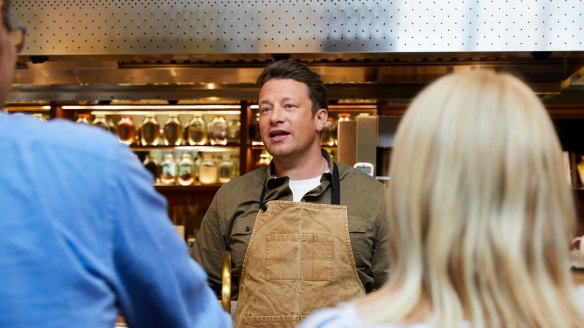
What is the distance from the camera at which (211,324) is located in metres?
1.09

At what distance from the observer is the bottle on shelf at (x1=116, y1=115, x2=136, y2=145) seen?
6.32 m

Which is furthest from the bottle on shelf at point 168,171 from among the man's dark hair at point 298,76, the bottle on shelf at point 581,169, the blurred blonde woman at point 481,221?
the blurred blonde woman at point 481,221

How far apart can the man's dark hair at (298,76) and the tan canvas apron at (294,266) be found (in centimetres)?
39

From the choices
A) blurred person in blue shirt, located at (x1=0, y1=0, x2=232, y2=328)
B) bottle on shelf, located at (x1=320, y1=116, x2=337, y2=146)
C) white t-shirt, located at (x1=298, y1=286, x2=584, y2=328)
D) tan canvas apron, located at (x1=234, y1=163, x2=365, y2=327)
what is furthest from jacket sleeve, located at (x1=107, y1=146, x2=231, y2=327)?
bottle on shelf, located at (x1=320, y1=116, x2=337, y2=146)

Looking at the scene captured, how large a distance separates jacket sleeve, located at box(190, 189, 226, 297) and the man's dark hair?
43cm

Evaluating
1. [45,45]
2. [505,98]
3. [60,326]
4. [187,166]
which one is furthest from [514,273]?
[187,166]

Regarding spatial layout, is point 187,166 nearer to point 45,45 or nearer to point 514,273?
point 45,45

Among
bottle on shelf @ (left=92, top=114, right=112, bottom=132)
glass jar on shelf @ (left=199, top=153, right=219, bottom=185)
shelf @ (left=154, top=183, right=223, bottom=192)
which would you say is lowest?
shelf @ (left=154, top=183, right=223, bottom=192)

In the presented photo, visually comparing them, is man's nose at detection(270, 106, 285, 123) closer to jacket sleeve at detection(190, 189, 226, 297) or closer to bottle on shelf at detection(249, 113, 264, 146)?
jacket sleeve at detection(190, 189, 226, 297)

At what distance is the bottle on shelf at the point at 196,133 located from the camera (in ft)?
20.7

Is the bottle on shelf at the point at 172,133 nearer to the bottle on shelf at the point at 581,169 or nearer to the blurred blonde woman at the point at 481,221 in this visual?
the bottle on shelf at the point at 581,169

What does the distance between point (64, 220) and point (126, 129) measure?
5473mm

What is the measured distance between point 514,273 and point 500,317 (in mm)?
54

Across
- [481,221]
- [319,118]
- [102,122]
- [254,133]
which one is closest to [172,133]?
[102,122]
